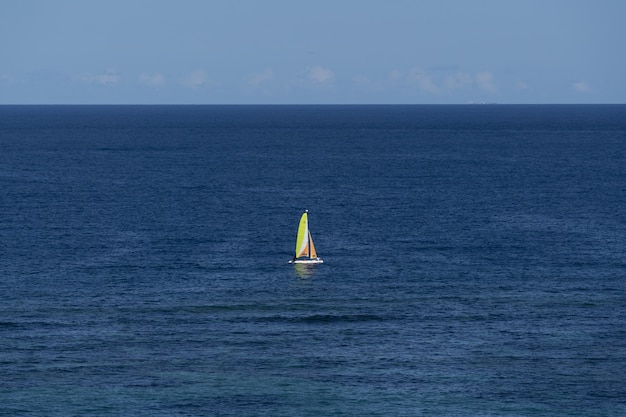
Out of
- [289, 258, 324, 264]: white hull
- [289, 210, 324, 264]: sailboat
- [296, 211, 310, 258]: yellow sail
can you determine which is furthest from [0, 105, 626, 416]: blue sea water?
[296, 211, 310, 258]: yellow sail

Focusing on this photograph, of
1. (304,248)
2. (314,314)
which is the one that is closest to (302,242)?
(304,248)

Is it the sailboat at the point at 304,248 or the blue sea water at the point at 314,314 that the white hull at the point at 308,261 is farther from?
the blue sea water at the point at 314,314

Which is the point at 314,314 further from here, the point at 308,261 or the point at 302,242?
the point at 302,242

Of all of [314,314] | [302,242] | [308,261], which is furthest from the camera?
[302,242]

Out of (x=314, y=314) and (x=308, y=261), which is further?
(x=308, y=261)

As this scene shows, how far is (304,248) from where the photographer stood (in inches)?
5187

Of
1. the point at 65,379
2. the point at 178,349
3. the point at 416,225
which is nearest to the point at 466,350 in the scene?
the point at 178,349

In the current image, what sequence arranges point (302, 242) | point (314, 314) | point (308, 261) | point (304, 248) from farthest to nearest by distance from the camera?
point (304, 248), point (302, 242), point (308, 261), point (314, 314)

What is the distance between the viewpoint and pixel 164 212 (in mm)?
171625

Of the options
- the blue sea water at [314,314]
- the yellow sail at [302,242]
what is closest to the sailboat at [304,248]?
the yellow sail at [302,242]

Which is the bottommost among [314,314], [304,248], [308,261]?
[314,314]

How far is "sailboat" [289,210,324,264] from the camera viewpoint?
429 ft

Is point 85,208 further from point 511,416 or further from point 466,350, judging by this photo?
point 511,416

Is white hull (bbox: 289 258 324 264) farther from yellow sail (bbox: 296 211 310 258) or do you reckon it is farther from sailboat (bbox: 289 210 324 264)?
yellow sail (bbox: 296 211 310 258)
